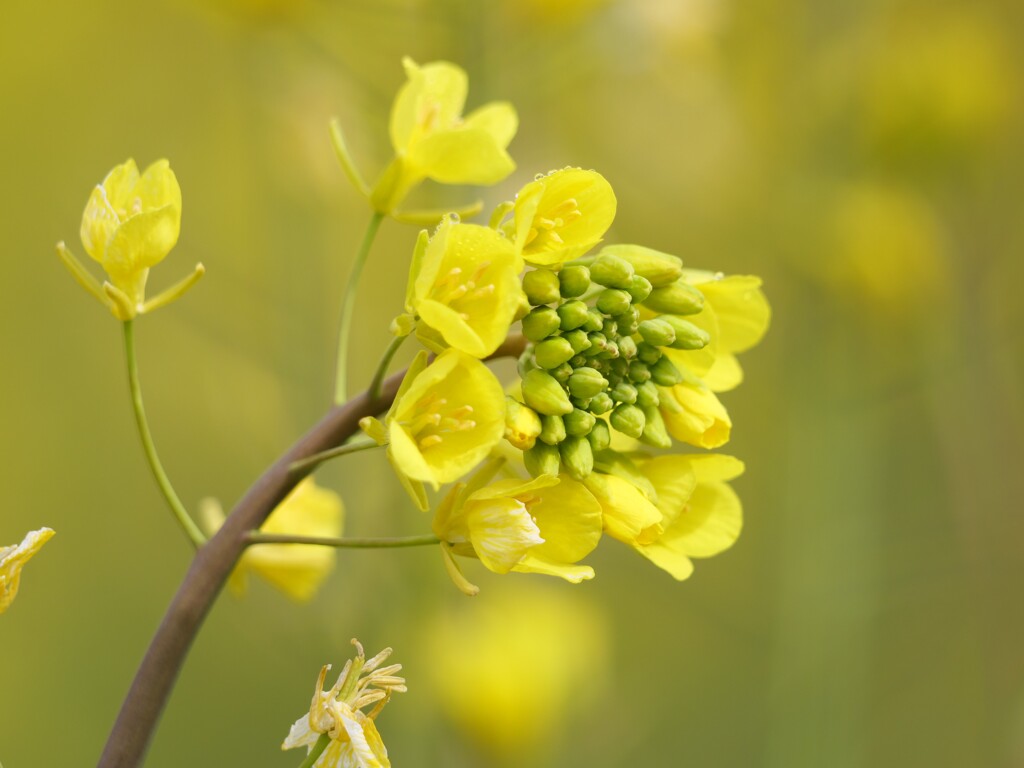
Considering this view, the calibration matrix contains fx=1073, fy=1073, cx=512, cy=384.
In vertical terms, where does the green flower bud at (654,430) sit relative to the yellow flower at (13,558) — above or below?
above

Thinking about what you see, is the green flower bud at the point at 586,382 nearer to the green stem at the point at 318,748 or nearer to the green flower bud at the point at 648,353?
the green flower bud at the point at 648,353

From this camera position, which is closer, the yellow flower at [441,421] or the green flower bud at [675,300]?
the yellow flower at [441,421]

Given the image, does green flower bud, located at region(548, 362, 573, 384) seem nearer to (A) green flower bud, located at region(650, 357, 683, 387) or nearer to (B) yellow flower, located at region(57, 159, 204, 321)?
(A) green flower bud, located at region(650, 357, 683, 387)

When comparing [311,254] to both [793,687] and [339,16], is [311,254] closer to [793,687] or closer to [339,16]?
[339,16]

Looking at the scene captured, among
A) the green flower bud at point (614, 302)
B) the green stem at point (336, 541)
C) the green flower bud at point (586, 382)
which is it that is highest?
the green flower bud at point (614, 302)

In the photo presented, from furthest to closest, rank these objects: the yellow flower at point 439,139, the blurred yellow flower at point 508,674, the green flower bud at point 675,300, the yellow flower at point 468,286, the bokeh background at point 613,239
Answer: the bokeh background at point 613,239 < the blurred yellow flower at point 508,674 < the yellow flower at point 439,139 < the green flower bud at point 675,300 < the yellow flower at point 468,286

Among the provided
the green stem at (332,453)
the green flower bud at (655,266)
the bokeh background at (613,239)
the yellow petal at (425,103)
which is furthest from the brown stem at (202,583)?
the bokeh background at (613,239)

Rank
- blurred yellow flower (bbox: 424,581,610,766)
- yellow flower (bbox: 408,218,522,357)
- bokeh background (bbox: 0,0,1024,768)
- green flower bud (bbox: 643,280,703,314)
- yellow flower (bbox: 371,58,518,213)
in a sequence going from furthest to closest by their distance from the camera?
bokeh background (bbox: 0,0,1024,768)
blurred yellow flower (bbox: 424,581,610,766)
yellow flower (bbox: 371,58,518,213)
green flower bud (bbox: 643,280,703,314)
yellow flower (bbox: 408,218,522,357)

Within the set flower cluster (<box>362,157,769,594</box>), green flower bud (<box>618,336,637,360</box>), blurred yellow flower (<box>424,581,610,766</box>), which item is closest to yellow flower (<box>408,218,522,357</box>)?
flower cluster (<box>362,157,769,594</box>)
